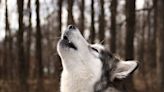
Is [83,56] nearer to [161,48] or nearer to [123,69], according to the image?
[123,69]

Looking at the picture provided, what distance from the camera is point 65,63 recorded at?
716 cm

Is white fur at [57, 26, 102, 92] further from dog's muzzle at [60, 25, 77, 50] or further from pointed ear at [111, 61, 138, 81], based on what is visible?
pointed ear at [111, 61, 138, 81]

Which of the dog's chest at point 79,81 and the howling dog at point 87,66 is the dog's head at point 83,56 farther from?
the dog's chest at point 79,81

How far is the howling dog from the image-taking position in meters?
6.88

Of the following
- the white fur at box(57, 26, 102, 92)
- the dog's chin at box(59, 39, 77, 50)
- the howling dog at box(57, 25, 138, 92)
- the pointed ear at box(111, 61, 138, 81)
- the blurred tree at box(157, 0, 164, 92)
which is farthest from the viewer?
the blurred tree at box(157, 0, 164, 92)

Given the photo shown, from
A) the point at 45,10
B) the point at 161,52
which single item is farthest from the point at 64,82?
the point at 45,10

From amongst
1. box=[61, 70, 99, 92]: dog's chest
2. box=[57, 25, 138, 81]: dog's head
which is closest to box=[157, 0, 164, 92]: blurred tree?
box=[57, 25, 138, 81]: dog's head

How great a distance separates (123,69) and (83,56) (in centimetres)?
72

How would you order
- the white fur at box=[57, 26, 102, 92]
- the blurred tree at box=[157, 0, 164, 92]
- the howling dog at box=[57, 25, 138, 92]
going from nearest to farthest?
the howling dog at box=[57, 25, 138, 92], the white fur at box=[57, 26, 102, 92], the blurred tree at box=[157, 0, 164, 92]

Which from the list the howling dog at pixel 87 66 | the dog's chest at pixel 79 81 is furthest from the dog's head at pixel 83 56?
the dog's chest at pixel 79 81

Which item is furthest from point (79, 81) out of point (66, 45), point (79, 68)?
point (66, 45)

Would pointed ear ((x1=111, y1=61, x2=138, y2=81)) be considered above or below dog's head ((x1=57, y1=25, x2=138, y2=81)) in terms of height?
below

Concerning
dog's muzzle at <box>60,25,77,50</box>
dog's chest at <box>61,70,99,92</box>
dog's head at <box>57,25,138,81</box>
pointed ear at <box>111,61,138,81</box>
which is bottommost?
dog's chest at <box>61,70,99,92</box>

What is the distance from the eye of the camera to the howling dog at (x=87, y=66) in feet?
22.6
